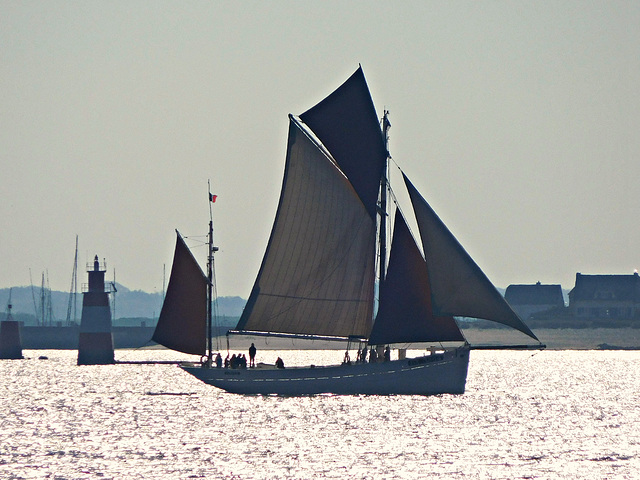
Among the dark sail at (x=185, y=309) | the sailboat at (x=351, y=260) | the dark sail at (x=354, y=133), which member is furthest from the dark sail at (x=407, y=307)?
the dark sail at (x=185, y=309)

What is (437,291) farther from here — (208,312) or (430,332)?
(208,312)

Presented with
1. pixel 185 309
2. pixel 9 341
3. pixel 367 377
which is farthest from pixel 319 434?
pixel 9 341

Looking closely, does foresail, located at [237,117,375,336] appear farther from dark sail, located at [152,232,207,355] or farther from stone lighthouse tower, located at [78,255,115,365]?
stone lighthouse tower, located at [78,255,115,365]

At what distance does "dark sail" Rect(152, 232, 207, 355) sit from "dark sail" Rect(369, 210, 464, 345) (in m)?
12.6

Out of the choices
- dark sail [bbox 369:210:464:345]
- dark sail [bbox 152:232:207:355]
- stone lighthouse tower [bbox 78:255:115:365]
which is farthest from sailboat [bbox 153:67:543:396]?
stone lighthouse tower [bbox 78:255:115:365]

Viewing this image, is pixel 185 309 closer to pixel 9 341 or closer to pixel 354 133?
pixel 354 133

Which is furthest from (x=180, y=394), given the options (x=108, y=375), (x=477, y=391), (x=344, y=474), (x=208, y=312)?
(x=344, y=474)

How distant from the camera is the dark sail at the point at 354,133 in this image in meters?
73.5

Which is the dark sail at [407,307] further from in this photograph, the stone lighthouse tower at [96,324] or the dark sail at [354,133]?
the stone lighthouse tower at [96,324]

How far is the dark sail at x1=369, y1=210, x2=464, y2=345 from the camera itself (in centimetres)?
7212

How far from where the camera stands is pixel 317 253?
7312 centimetres

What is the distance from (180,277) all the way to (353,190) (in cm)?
1382

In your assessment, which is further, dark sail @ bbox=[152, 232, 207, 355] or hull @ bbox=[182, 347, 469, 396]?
dark sail @ bbox=[152, 232, 207, 355]

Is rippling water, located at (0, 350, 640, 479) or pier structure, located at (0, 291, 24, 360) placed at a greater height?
pier structure, located at (0, 291, 24, 360)
